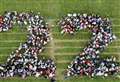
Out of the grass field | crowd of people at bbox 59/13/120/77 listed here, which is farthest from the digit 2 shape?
the grass field

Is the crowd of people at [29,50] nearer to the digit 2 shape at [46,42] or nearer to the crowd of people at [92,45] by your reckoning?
the digit 2 shape at [46,42]

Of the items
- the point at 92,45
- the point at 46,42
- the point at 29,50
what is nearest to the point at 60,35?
the point at 46,42

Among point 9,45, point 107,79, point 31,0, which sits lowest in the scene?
point 107,79

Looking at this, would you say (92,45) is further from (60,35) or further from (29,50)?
(29,50)

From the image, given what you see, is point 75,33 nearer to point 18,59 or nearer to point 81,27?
point 81,27

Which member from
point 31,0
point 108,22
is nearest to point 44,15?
point 31,0

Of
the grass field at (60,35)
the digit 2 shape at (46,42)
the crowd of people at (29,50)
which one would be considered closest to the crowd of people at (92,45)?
the digit 2 shape at (46,42)
